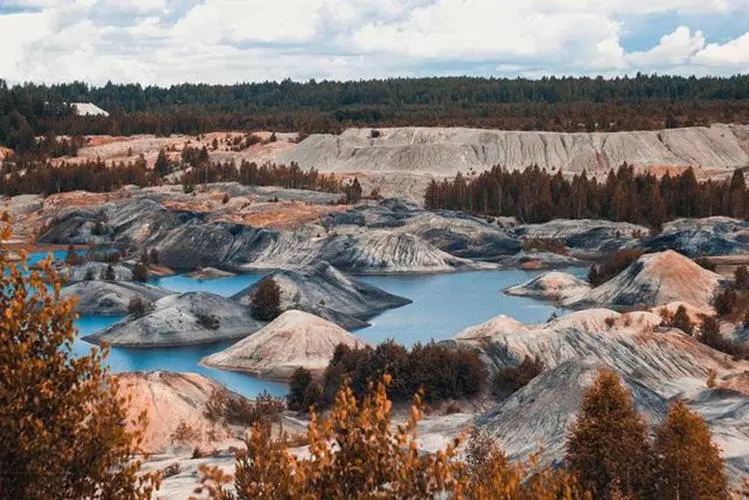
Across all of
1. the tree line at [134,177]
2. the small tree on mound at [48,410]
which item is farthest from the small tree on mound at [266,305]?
the tree line at [134,177]

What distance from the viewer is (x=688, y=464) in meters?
16.9

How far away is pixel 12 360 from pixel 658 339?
1312 inches

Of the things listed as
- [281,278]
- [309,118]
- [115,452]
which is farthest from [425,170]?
[115,452]

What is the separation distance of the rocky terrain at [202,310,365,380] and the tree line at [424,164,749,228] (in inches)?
1874

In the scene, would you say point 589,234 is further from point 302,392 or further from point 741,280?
point 302,392

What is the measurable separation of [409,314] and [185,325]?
44.1ft

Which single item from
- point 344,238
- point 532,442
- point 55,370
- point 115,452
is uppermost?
point 55,370

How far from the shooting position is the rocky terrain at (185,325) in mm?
51062

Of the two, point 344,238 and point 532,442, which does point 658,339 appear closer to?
point 532,442

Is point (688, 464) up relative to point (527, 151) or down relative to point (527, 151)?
up

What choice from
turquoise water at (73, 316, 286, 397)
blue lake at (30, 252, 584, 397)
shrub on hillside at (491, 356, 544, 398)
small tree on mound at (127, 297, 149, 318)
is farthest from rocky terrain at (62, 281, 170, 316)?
shrub on hillside at (491, 356, 544, 398)

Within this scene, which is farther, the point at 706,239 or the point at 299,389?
the point at 706,239

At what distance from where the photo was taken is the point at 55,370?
31.5 ft

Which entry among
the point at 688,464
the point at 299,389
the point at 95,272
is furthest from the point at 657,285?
the point at 688,464
